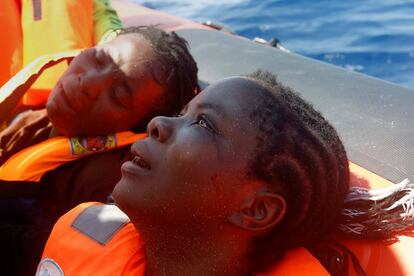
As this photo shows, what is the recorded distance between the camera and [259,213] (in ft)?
3.64

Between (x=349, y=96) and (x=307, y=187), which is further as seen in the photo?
(x=349, y=96)

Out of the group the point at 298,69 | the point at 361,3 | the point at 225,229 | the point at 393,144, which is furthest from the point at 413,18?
the point at 225,229

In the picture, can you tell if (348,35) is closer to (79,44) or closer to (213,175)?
(79,44)

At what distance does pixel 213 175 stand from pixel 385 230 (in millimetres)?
439

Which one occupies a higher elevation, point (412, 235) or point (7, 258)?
point (412, 235)

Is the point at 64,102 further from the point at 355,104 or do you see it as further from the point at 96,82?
the point at 355,104

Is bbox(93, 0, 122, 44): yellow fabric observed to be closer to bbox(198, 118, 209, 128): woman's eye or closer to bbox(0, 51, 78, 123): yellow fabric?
bbox(0, 51, 78, 123): yellow fabric

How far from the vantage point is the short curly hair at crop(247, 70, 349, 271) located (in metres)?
1.09

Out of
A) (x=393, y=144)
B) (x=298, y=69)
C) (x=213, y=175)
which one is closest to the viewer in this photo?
(x=213, y=175)

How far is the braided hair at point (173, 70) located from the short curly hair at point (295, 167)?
54 centimetres

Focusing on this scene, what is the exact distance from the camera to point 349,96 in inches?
80.0

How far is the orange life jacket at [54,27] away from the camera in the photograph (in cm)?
217

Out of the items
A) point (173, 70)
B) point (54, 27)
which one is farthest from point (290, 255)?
point (54, 27)

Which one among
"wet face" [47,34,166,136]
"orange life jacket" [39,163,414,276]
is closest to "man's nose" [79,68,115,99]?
"wet face" [47,34,166,136]
